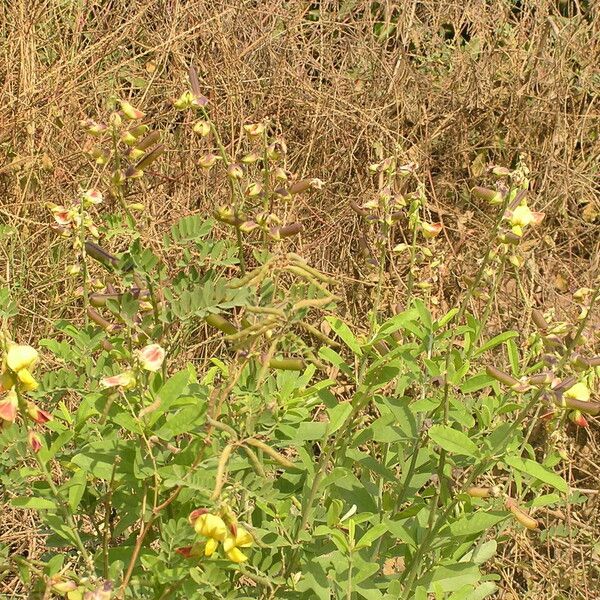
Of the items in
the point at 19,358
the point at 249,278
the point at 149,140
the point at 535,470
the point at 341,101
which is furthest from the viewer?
the point at 341,101

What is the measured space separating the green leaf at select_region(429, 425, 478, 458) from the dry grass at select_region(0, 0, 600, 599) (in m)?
2.03

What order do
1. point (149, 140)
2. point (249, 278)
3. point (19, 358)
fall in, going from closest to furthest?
point (19, 358) < point (249, 278) < point (149, 140)

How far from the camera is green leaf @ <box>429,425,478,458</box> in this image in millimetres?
1483

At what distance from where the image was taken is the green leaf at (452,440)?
1483 millimetres

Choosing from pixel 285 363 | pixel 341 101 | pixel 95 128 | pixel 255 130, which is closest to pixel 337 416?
pixel 285 363

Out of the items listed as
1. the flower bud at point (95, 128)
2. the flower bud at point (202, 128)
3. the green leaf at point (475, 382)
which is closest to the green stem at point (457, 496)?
the green leaf at point (475, 382)

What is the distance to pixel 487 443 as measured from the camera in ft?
4.91

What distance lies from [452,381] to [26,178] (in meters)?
2.55

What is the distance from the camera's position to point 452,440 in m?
1.50

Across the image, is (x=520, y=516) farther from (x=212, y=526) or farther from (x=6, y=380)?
(x=6, y=380)

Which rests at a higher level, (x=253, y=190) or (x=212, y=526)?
(x=253, y=190)

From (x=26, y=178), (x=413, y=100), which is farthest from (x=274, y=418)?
(x=413, y=100)

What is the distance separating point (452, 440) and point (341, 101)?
258cm

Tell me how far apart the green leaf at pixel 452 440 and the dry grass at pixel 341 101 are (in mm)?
2030
